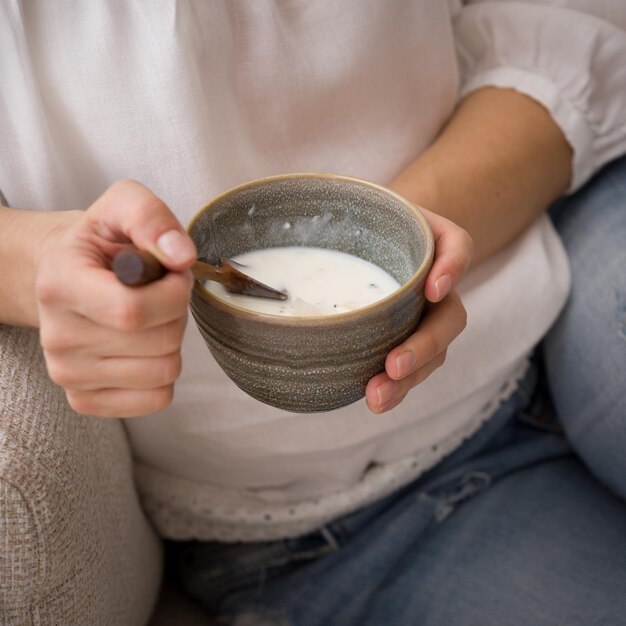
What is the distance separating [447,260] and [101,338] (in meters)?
0.26

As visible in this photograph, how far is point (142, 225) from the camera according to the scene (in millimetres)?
454

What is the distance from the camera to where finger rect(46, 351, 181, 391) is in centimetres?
50

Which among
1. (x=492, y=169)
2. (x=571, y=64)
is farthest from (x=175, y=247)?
(x=571, y=64)

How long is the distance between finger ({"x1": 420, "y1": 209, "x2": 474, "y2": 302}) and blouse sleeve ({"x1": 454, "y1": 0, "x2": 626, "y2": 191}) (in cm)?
43

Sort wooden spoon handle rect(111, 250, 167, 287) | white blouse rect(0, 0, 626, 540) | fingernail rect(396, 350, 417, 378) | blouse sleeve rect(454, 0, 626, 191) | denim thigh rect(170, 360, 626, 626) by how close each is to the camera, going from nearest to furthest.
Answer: wooden spoon handle rect(111, 250, 167, 287) < fingernail rect(396, 350, 417, 378) < white blouse rect(0, 0, 626, 540) < denim thigh rect(170, 360, 626, 626) < blouse sleeve rect(454, 0, 626, 191)

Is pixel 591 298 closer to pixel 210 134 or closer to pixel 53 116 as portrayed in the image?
pixel 210 134

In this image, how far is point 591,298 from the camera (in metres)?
0.91

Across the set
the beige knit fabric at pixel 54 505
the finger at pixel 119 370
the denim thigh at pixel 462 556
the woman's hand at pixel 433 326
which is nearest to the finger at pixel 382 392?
the woman's hand at pixel 433 326

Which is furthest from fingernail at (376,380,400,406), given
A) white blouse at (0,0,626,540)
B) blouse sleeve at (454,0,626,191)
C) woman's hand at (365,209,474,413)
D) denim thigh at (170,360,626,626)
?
blouse sleeve at (454,0,626,191)

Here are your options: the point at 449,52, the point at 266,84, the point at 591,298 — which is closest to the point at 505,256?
the point at 591,298

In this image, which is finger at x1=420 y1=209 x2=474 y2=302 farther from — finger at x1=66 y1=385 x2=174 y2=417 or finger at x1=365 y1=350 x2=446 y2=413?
finger at x1=66 y1=385 x2=174 y2=417

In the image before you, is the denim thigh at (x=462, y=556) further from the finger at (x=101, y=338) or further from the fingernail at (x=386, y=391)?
the finger at (x=101, y=338)

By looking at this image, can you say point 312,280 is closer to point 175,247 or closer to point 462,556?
point 175,247

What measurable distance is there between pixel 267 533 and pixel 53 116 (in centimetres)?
53
